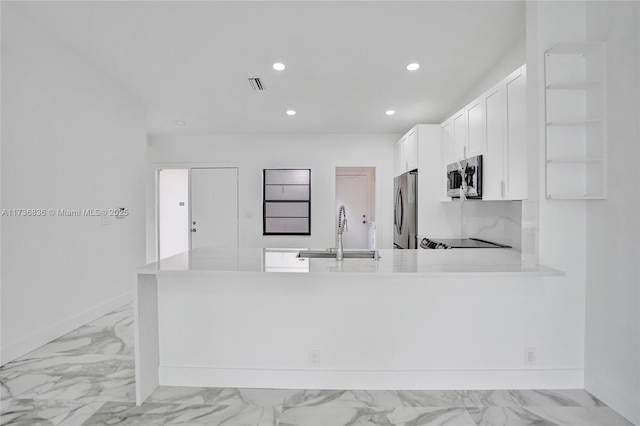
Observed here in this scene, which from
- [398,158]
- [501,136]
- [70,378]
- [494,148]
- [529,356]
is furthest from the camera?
[398,158]

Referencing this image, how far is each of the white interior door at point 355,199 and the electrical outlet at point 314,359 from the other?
5.42 metres

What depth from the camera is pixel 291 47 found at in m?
2.75

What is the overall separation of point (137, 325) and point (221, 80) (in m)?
2.51

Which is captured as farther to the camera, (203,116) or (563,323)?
(203,116)

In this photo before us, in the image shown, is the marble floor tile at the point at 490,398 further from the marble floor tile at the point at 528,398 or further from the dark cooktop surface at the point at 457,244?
the dark cooktop surface at the point at 457,244

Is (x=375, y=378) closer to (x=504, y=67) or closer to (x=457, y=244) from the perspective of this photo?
(x=457, y=244)

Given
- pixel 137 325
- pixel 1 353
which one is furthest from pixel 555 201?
pixel 1 353

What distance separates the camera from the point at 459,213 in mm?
4191

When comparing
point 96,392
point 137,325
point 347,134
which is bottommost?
point 96,392

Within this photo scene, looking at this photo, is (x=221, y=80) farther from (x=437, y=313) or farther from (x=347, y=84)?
(x=437, y=313)

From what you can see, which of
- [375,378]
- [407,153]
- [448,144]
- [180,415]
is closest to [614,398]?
[375,378]

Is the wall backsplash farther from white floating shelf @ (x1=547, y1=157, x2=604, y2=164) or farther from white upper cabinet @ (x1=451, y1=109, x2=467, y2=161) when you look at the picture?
white floating shelf @ (x1=547, y1=157, x2=604, y2=164)

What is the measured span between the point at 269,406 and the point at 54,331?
7.04 feet

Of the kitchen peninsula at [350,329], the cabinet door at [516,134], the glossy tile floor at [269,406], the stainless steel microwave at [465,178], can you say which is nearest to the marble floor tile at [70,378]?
the glossy tile floor at [269,406]
